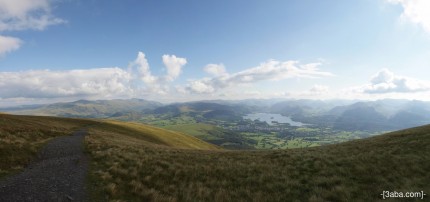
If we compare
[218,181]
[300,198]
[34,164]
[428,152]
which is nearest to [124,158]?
[34,164]

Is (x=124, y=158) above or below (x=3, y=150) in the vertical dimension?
below

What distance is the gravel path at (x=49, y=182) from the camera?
39.1 feet

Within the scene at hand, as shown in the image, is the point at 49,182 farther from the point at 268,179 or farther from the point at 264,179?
the point at 268,179

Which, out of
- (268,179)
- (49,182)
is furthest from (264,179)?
(49,182)

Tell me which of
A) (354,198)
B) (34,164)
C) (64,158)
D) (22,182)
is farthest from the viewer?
(64,158)

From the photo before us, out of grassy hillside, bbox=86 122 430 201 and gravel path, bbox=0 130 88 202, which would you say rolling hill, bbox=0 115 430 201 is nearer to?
grassy hillside, bbox=86 122 430 201

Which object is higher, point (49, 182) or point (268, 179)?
point (49, 182)

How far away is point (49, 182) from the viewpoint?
14094 millimetres

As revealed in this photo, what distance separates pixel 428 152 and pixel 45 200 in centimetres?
2661

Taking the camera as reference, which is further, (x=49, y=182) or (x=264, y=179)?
(x=264, y=179)

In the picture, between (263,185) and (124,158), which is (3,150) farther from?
(263,185)

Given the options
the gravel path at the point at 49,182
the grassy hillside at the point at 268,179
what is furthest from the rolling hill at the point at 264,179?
the gravel path at the point at 49,182

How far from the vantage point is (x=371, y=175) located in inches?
582

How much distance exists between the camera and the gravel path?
1191 cm
